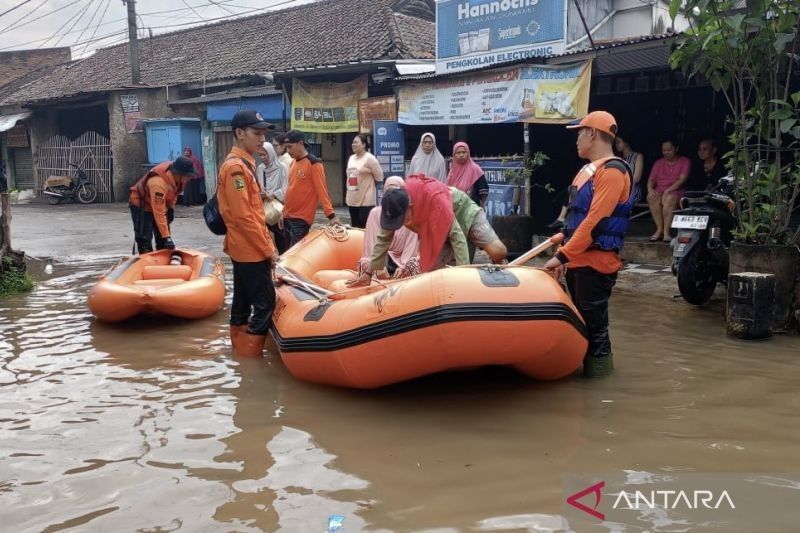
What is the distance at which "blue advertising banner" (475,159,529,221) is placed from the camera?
8922 millimetres

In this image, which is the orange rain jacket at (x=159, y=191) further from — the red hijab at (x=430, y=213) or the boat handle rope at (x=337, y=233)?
the red hijab at (x=430, y=213)

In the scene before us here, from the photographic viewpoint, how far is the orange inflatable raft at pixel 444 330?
11.3 ft

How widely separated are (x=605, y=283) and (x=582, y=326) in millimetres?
358

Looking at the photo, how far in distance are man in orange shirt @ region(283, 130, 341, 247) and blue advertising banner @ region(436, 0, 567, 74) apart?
3.68 meters

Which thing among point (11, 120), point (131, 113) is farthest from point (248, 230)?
point (11, 120)

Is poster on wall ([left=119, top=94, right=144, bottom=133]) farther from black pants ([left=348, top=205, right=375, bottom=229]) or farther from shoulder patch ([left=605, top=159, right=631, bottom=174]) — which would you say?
shoulder patch ([left=605, top=159, right=631, bottom=174])

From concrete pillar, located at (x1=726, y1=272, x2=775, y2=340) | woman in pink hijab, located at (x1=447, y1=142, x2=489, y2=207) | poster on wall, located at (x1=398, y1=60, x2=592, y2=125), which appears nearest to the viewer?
concrete pillar, located at (x1=726, y1=272, x2=775, y2=340)

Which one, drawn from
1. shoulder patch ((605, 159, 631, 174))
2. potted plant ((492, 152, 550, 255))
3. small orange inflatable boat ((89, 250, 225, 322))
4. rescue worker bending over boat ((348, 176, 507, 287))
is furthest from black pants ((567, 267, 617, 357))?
potted plant ((492, 152, 550, 255))

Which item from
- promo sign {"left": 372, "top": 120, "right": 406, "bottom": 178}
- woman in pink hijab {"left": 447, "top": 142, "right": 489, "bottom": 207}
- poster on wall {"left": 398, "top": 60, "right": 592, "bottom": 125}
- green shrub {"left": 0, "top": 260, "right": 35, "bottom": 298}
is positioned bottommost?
green shrub {"left": 0, "top": 260, "right": 35, "bottom": 298}

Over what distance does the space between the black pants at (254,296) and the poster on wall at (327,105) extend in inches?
364

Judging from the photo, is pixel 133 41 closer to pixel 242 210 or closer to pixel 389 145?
pixel 389 145

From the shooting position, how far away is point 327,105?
14094mm

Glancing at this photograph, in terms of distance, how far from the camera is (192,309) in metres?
5.67

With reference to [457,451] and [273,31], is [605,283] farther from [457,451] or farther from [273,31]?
[273,31]
